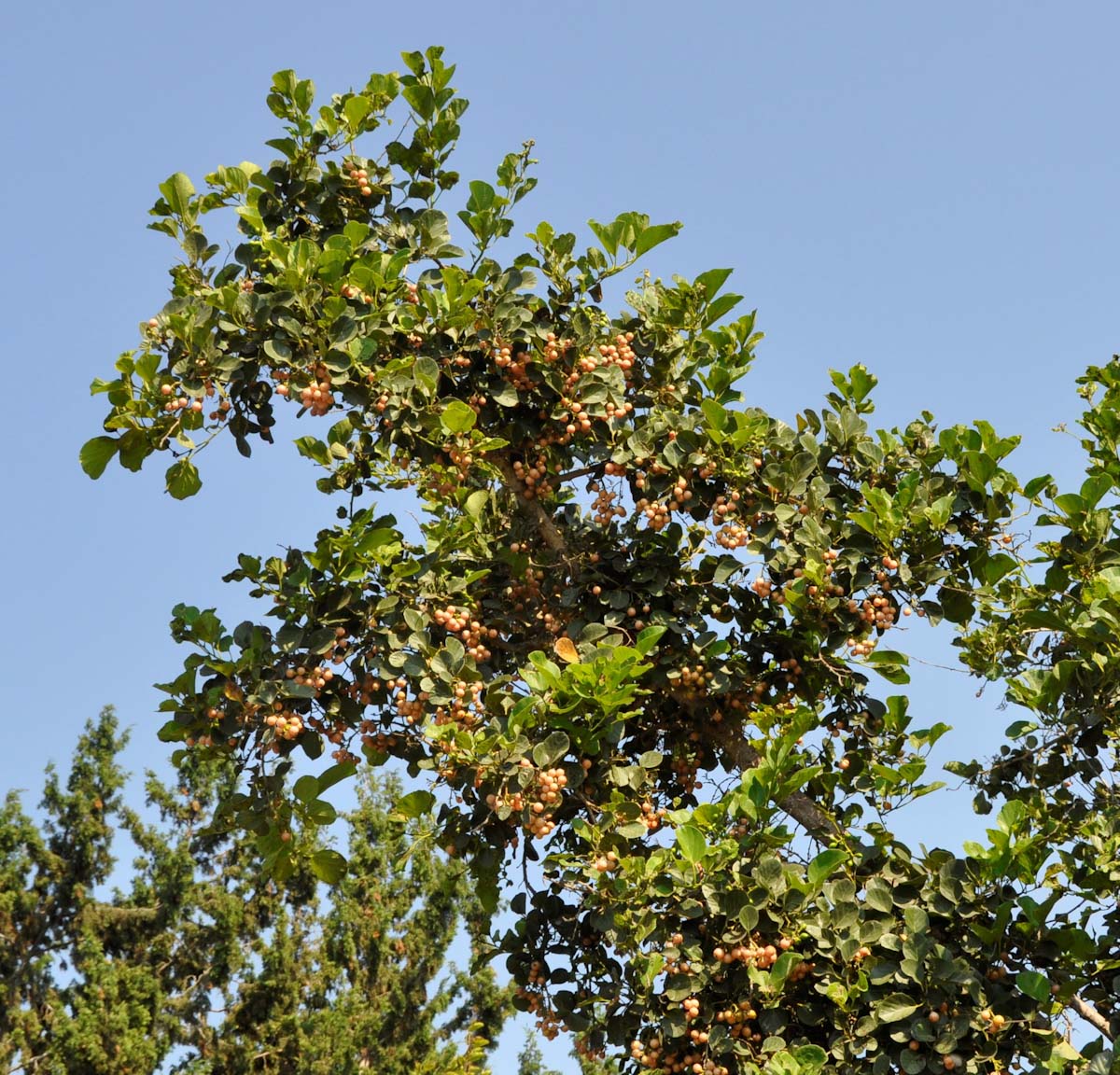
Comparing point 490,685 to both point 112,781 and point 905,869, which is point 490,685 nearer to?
Answer: point 905,869

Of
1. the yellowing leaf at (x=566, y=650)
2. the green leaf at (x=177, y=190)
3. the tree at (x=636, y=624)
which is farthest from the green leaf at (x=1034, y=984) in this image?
the green leaf at (x=177, y=190)

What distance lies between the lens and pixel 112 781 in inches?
531

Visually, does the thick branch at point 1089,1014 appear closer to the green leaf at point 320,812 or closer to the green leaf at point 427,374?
the green leaf at point 320,812

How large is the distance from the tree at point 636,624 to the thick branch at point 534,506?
0.04ft

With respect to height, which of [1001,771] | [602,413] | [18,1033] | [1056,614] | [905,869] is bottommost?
[18,1033]

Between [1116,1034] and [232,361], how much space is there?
132 inches

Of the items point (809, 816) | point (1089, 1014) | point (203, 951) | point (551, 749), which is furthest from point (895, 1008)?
point (203, 951)

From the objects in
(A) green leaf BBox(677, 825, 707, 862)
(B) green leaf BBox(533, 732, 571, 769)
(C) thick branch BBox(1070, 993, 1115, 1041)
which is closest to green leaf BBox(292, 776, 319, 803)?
(B) green leaf BBox(533, 732, 571, 769)

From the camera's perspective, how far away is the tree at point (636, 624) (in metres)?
3.70

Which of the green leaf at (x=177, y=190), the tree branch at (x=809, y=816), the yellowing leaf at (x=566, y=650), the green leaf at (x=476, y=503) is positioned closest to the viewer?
the yellowing leaf at (x=566, y=650)

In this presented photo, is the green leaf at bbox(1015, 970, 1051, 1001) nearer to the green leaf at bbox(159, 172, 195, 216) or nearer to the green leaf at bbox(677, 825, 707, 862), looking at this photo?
the green leaf at bbox(677, 825, 707, 862)

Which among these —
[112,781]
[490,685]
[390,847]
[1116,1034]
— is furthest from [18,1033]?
[1116,1034]

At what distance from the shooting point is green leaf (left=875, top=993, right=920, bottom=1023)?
353 cm

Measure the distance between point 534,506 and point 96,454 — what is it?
5.12ft
